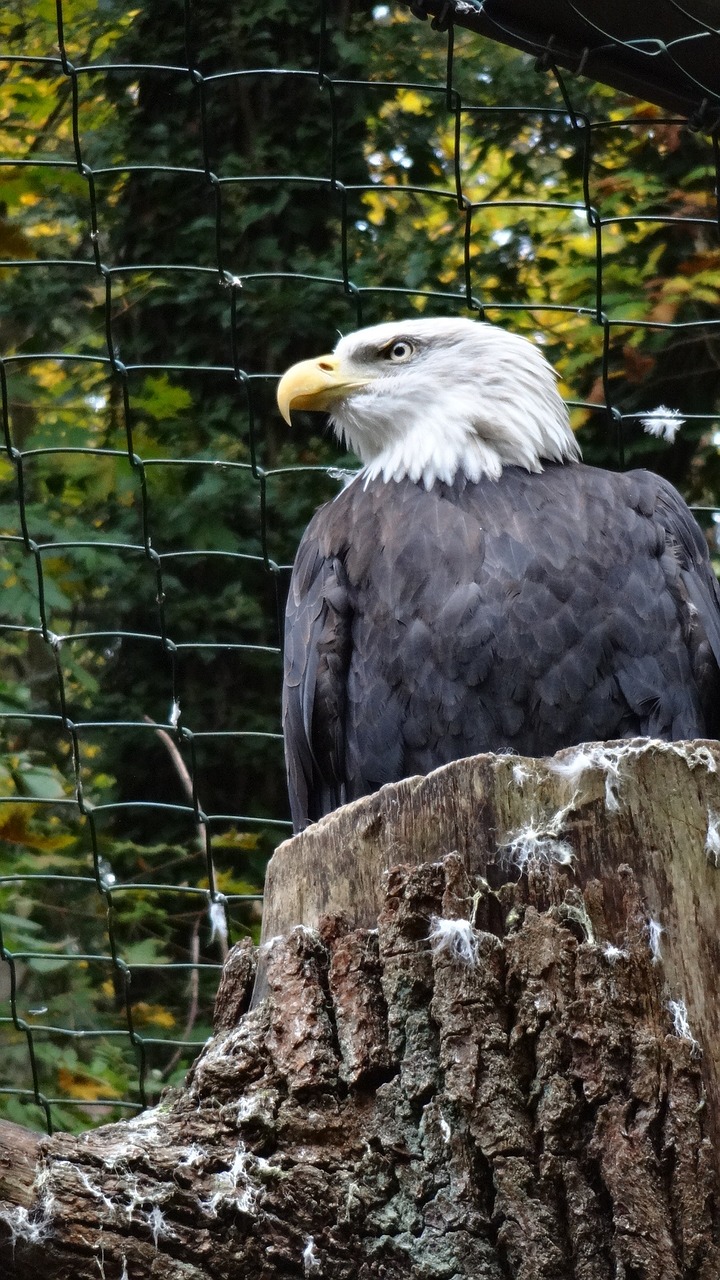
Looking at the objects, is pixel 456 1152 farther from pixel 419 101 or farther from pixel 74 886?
pixel 419 101

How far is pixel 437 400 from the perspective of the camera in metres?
3.49

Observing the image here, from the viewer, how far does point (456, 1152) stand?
1.82 meters

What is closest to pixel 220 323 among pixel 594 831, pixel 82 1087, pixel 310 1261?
pixel 82 1087

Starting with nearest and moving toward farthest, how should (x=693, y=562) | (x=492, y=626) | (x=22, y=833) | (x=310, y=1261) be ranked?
(x=310, y=1261), (x=492, y=626), (x=693, y=562), (x=22, y=833)

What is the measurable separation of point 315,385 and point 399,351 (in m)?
0.23

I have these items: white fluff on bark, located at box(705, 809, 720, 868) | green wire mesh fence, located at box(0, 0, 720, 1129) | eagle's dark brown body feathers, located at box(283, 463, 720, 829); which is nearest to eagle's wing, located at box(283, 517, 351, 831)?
eagle's dark brown body feathers, located at box(283, 463, 720, 829)

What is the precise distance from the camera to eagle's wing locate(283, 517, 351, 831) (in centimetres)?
317

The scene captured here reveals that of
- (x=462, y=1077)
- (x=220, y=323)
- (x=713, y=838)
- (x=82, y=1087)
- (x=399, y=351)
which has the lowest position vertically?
(x=82, y=1087)

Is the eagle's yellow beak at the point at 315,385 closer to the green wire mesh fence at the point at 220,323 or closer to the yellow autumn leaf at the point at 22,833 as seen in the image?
the green wire mesh fence at the point at 220,323

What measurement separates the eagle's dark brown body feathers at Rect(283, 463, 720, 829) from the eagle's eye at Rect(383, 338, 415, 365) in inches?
13.9

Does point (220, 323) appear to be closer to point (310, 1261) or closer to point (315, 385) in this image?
point (315, 385)

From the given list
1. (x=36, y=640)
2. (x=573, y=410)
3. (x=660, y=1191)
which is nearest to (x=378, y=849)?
(x=660, y=1191)

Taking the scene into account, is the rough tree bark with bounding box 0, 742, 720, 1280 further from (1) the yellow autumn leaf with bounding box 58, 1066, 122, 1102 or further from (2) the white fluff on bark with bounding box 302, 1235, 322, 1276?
(1) the yellow autumn leaf with bounding box 58, 1066, 122, 1102

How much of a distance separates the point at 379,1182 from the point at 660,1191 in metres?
0.33
